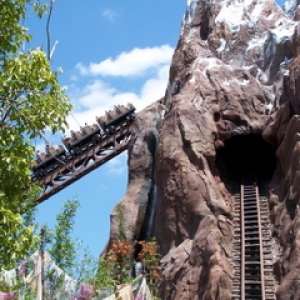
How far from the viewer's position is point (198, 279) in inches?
472

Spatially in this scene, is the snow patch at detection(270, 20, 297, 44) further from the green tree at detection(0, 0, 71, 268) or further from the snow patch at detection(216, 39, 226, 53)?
the green tree at detection(0, 0, 71, 268)

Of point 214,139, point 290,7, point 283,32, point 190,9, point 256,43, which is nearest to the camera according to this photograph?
point 214,139

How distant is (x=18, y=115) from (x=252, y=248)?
28.1 ft

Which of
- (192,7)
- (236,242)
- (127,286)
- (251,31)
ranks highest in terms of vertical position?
(192,7)

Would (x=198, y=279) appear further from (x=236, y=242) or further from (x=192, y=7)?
(x=192, y=7)

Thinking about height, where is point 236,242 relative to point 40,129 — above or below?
above

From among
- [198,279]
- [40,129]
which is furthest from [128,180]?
[40,129]

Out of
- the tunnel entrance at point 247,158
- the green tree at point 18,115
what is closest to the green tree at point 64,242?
the green tree at point 18,115

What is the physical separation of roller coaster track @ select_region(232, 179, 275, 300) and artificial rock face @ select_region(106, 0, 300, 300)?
8.4 inches

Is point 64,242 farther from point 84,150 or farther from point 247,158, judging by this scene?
point 84,150

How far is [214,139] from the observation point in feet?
48.5

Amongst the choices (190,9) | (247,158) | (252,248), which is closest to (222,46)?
(190,9)

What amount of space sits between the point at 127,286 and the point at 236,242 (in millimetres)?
5628

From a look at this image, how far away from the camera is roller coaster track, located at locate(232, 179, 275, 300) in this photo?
11.7 m
